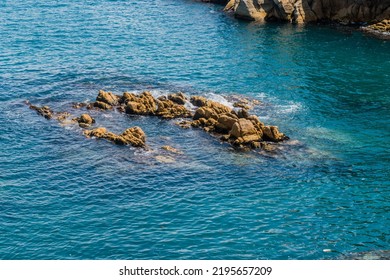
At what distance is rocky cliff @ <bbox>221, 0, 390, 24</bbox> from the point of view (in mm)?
142000

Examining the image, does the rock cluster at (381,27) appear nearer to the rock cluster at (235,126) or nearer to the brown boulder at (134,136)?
the rock cluster at (235,126)

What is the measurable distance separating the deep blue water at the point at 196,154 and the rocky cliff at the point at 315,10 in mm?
5989

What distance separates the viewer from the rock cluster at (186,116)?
86.4 m

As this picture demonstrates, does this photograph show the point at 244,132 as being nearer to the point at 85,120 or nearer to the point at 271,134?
the point at 271,134

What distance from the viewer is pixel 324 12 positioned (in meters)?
149

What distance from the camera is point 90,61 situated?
124 meters

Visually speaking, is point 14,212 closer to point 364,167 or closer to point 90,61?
point 364,167

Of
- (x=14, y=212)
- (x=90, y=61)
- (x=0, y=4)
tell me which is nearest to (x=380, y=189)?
(x=14, y=212)

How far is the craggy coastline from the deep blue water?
18.2 feet

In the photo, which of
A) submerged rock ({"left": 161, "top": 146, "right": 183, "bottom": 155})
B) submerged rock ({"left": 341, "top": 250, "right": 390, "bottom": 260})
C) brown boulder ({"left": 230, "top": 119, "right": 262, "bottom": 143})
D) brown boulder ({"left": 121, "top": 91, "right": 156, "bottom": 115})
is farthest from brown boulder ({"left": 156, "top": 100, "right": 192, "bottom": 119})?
submerged rock ({"left": 341, "top": 250, "right": 390, "bottom": 260})

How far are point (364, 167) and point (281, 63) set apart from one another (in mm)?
45954

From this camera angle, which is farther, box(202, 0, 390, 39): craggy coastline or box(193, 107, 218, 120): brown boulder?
box(202, 0, 390, 39): craggy coastline

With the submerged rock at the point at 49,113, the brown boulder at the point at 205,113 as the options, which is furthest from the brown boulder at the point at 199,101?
the submerged rock at the point at 49,113

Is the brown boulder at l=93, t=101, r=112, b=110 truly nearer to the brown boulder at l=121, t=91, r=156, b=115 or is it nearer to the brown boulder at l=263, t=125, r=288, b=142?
the brown boulder at l=121, t=91, r=156, b=115
